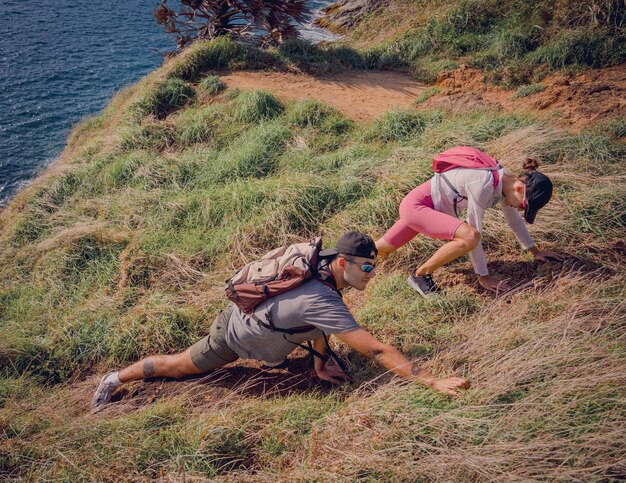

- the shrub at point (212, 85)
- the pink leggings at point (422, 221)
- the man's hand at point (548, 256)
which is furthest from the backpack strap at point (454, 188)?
the shrub at point (212, 85)

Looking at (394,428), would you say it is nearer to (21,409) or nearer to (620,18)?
(21,409)

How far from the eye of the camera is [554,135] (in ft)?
18.4

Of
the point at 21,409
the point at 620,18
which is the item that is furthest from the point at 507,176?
the point at 620,18

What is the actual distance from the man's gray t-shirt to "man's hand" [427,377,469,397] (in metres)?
0.61

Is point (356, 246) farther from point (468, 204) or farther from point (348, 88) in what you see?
point (348, 88)

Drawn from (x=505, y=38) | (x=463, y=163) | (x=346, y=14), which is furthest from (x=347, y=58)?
(x=463, y=163)

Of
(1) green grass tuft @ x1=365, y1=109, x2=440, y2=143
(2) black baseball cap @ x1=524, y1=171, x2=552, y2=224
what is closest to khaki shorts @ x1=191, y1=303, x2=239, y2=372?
(2) black baseball cap @ x1=524, y1=171, x2=552, y2=224

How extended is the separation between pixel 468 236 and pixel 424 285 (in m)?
0.79

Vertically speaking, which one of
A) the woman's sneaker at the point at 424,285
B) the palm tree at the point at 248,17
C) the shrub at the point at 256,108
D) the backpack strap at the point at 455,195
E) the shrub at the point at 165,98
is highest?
the palm tree at the point at 248,17

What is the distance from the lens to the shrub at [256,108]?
8133mm

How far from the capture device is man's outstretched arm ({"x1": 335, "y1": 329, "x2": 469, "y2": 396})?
288 centimetres

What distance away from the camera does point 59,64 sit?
50.0 feet

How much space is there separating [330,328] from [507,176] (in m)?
1.80

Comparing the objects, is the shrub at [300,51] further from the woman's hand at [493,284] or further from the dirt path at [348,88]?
the woman's hand at [493,284]
